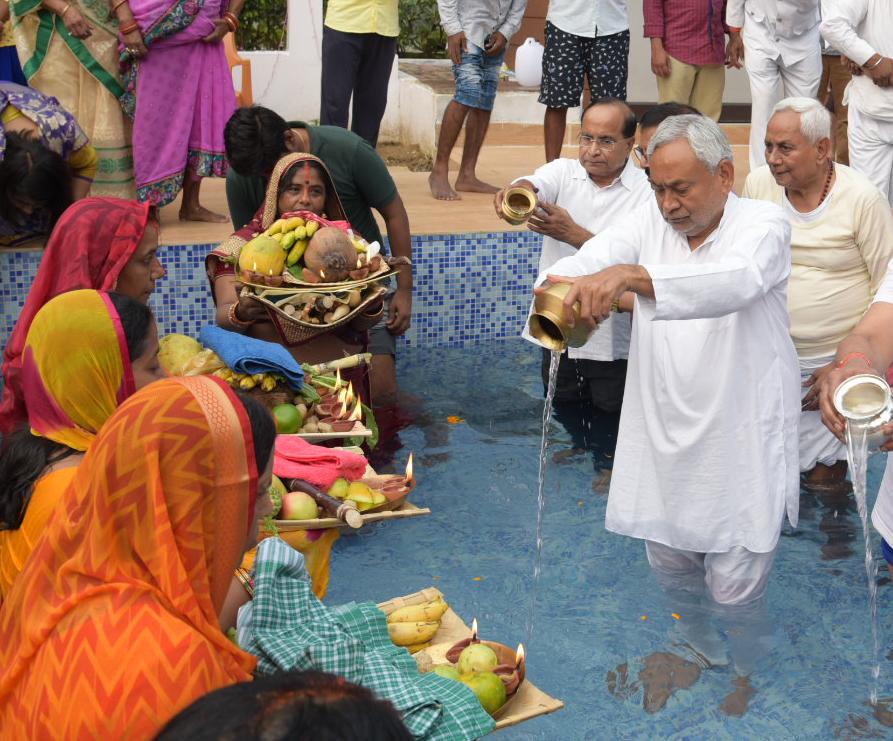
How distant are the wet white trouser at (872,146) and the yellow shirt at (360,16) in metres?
3.23

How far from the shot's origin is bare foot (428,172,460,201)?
8.62 m

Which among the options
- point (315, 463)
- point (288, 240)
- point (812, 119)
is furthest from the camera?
point (288, 240)

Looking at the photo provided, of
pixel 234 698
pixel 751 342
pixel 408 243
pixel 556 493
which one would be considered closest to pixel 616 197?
pixel 408 243

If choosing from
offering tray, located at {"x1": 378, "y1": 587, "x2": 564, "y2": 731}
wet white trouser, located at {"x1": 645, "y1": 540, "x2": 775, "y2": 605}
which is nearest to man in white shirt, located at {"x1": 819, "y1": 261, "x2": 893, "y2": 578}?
wet white trouser, located at {"x1": 645, "y1": 540, "x2": 775, "y2": 605}

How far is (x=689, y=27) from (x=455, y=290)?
2.83 meters

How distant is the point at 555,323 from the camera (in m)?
3.34

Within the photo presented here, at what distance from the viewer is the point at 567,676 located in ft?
13.8

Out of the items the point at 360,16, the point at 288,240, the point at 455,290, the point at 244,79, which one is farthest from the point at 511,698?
the point at 244,79

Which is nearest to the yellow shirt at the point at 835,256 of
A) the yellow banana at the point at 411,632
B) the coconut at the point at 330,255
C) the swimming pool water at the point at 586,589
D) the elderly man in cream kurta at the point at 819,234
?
the elderly man in cream kurta at the point at 819,234

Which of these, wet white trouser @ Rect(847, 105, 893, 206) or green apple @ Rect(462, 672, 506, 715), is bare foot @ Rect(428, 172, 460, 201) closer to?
wet white trouser @ Rect(847, 105, 893, 206)

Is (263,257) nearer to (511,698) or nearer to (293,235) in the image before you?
(293,235)

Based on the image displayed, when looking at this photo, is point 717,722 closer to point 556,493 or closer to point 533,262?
point 556,493

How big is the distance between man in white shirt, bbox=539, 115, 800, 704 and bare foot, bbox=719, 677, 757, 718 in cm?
28

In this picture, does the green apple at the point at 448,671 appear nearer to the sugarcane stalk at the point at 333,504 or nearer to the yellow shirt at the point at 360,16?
the sugarcane stalk at the point at 333,504
